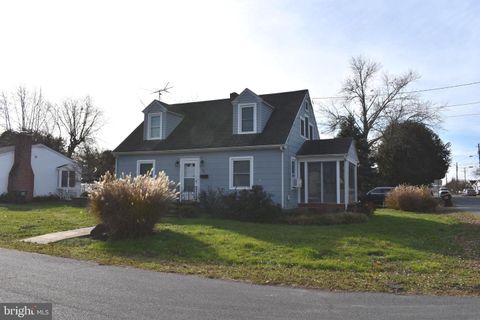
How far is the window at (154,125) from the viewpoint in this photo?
25641mm

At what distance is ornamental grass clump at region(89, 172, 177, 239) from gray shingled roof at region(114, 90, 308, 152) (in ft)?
30.3

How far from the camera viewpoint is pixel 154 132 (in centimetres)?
2578

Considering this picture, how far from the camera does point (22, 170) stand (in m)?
32.9

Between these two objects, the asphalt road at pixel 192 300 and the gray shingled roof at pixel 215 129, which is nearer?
the asphalt road at pixel 192 300

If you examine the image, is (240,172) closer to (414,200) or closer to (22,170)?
(414,200)

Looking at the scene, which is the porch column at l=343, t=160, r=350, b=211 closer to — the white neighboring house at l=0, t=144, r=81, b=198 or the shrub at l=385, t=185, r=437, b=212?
the shrub at l=385, t=185, r=437, b=212

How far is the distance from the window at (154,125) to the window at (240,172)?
552cm

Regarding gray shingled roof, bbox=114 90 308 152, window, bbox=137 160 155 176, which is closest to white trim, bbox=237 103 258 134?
gray shingled roof, bbox=114 90 308 152

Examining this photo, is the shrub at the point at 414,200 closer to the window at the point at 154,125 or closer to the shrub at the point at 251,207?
the shrub at the point at 251,207

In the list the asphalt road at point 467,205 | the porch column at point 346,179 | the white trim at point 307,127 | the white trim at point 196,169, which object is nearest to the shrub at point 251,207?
the white trim at point 196,169

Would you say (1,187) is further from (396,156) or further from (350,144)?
(396,156)

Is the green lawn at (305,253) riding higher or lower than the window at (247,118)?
lower

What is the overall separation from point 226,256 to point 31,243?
20.1 ft

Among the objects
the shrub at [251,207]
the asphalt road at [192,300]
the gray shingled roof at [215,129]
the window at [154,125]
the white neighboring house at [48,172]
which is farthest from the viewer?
the white neighboring house at [48,172]
